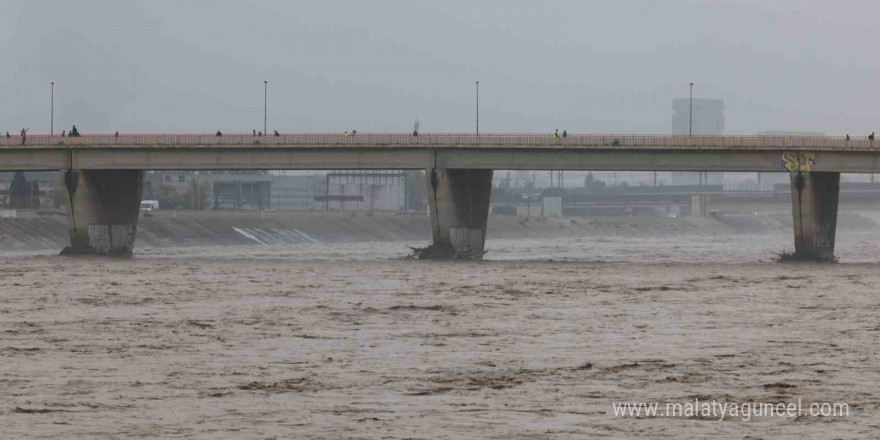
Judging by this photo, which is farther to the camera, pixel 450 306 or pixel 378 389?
pixel 450 306

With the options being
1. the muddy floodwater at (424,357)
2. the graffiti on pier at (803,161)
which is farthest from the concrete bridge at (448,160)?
the muddy floodwater at (424,357)

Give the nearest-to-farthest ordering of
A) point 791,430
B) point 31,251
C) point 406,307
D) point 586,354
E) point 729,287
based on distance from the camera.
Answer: point 791,430
point 586,354
point 406,307
point 729,287
point 31,251

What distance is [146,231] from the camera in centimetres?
15562

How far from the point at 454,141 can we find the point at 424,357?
225ft

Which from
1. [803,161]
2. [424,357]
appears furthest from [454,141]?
[424,357]

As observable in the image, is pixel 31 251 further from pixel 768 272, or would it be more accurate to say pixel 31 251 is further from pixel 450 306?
pixel 450 306

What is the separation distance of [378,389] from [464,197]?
7783cm

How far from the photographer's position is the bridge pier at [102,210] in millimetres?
112812

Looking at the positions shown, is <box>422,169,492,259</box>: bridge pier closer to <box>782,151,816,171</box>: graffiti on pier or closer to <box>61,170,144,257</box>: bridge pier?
<box>782,151,816,171</box>: graffiti on pier

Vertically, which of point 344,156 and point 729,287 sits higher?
point 344,156

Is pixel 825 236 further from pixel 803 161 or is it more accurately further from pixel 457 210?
pixel 457 210

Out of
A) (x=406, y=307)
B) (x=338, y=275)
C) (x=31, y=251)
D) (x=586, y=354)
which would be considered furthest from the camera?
(x=31, y=251)

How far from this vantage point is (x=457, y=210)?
364 feet

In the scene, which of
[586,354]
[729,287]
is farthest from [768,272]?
[586,354]
